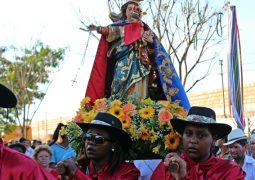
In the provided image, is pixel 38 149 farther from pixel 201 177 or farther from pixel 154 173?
pixel 201 177

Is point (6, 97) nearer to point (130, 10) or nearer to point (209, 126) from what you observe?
point (209, 126)

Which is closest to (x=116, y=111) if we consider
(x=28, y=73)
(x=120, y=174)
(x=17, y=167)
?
(x=120, y=174)

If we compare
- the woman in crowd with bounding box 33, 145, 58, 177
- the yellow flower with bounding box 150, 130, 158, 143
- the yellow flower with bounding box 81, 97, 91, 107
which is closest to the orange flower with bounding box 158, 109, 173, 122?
the yellow flower with bounding box 150, 130, 158, 143

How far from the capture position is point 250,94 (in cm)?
2856

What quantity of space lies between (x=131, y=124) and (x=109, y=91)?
4.67ft

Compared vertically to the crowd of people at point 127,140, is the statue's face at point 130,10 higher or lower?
higher

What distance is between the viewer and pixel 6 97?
9.16 ft

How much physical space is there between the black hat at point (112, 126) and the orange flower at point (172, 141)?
408 mm

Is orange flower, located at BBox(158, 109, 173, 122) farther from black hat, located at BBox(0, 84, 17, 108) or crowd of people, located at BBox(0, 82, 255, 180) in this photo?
black hat, located at BBox(0, 84, 17, 108)

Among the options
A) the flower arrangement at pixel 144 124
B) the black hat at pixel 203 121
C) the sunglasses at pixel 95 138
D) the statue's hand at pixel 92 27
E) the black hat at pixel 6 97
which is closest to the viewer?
the black hat at pixel 6 97

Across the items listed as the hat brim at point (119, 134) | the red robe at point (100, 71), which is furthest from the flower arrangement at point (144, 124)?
the red robe at point (100, 71)

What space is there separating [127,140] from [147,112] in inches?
23.6

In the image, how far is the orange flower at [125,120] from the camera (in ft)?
17.4

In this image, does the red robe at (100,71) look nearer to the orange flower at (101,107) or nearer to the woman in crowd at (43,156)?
the orange flower at (101,107)
